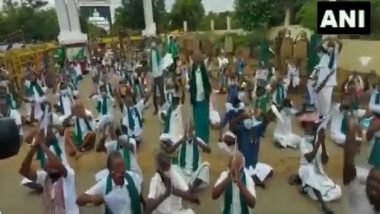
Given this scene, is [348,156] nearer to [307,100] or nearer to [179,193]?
[179,193]

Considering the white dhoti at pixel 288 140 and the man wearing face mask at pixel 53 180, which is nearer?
the man wearing face mask at pixel 53 180

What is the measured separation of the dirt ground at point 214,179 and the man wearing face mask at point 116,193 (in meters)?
2.08

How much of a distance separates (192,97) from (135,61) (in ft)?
31.2

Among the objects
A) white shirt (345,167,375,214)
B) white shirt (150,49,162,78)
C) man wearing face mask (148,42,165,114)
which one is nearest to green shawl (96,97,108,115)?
man wearing face mask (148,42,165,114)

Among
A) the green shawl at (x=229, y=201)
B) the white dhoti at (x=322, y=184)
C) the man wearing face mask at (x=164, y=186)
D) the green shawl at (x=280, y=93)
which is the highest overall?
the man wearing face mask at (x=164, y=186)

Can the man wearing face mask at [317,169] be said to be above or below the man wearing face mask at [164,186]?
below

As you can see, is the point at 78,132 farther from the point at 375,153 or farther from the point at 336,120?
the point at 375,153

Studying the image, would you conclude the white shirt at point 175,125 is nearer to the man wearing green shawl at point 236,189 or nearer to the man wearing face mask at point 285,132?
the man wearing face mask at point 285,132

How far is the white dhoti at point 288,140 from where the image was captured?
871 cm

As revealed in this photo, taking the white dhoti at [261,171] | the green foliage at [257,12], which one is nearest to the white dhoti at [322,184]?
the white dhoti at [261,171]

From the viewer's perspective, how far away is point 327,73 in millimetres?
9180

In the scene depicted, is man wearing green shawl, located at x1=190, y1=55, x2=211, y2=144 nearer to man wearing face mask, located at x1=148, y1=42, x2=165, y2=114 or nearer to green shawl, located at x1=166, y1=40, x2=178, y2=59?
man wearing face mask, located at x1=148, y1=42, x2=165, y2=114

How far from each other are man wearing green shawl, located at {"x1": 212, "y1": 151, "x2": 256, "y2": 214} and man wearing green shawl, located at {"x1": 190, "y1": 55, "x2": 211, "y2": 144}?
383 centimetres

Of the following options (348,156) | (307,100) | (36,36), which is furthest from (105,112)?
(36,36)
